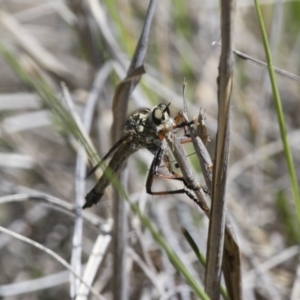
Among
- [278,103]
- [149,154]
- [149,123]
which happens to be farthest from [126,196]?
[149,154]

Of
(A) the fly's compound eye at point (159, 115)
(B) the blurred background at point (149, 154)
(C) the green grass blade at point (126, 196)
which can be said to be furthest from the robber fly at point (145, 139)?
(B) the blurred background at point (149, 154)

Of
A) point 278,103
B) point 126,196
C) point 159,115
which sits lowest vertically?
point 126,196

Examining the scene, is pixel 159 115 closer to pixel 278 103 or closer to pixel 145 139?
pixel 145 139

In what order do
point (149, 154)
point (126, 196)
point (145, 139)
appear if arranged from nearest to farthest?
point (126, 196), point (145, 139), point (149, 154)

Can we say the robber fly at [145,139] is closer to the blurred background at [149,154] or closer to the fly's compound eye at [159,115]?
the fly's compound eye at [159,115]

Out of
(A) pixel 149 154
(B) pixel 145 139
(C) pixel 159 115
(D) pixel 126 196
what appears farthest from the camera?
(A) pixel 149 154

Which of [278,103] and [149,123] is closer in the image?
[278,103]

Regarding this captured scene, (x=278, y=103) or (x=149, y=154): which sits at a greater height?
(x=149, y=154)

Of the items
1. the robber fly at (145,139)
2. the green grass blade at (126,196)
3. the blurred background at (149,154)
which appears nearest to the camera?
the green grass blade at (126,196)
